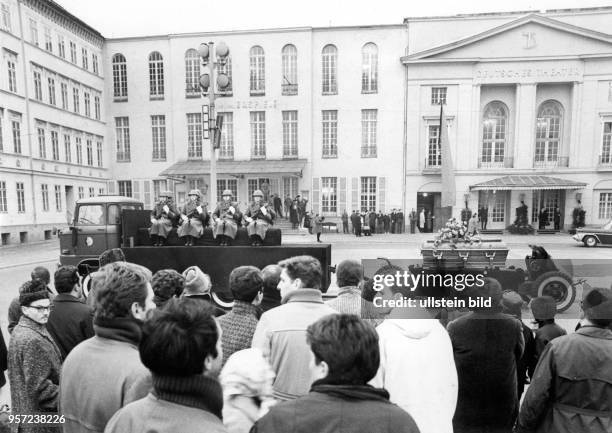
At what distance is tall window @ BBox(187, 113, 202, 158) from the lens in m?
25.8

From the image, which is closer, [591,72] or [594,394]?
[594,394]

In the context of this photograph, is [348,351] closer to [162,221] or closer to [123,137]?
[162,221]

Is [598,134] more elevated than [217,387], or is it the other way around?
[598,134]

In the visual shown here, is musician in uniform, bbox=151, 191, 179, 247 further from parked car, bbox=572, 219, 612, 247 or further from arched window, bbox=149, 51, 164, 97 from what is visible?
arched window, bbox=149, 51, 164, 97

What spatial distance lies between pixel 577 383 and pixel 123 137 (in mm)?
29540

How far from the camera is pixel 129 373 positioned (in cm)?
170

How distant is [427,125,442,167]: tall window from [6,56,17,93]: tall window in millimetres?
24695

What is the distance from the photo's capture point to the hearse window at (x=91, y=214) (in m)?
9.05

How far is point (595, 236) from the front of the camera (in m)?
15.6

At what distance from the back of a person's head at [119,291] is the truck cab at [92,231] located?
740 cm

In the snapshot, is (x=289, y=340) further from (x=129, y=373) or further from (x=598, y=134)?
(x=598, y=134)

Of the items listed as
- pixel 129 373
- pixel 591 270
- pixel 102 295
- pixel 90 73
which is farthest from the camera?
pixel 90 73

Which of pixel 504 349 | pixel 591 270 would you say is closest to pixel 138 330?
pixel 504 349

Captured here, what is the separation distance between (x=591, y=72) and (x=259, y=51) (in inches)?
861
